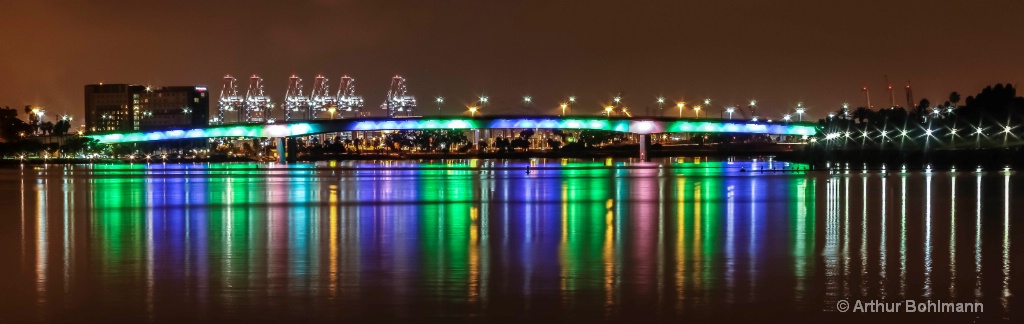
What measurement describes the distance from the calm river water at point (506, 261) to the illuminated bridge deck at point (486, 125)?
12580 centimetres

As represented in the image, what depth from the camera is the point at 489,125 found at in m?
168

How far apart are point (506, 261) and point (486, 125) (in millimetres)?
146442

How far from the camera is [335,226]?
30.3 m

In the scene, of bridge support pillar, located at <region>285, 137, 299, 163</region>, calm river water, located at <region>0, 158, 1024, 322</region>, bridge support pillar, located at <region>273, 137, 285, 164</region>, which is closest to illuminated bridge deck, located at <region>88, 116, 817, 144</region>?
bridge support pillar, located at <region>273, 137, 285, 164</region>

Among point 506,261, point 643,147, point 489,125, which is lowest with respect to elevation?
point 506,261

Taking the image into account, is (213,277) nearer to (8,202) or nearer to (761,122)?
(8,202)

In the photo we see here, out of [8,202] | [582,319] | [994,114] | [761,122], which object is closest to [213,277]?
[582,319]

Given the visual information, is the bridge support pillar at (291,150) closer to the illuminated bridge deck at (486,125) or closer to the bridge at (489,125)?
the bridge at (489,125)

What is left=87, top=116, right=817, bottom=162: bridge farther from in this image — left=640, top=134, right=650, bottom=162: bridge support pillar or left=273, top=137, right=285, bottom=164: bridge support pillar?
left=273, top=137, right=285, bottom=164: bridge support pillar

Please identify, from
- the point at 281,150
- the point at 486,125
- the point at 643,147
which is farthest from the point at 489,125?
the point at 281,150

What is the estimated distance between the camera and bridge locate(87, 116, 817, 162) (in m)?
166

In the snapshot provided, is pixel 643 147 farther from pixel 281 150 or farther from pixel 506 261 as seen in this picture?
pixel 506 261

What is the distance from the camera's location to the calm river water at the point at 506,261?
52.5ft

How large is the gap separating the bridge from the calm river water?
413 feet
